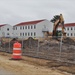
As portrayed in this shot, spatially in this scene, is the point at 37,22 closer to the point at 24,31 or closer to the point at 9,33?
the point at 24,31

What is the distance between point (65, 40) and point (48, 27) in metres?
72.9

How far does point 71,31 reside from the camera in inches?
4643

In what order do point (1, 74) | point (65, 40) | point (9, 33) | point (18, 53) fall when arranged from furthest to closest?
point (9, 33)
point (65, 40)
point (18, 53)
point (1, 74)

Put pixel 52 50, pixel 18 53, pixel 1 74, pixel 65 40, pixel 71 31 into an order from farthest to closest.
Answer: pixel 71 31 → pixel 65 40 → pixel 52 50 → pixel 18 53 → pixel 1 74

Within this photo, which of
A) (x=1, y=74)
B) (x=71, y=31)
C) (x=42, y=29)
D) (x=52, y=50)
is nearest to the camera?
(x=1, y=74)

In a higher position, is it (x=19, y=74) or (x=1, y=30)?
(x=1, y=30)

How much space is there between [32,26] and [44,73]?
97151mm

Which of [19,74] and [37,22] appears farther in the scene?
[37,22]

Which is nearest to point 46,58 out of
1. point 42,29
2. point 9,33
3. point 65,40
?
point 65,40

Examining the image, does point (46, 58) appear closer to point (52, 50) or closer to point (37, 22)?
point (52, 50)

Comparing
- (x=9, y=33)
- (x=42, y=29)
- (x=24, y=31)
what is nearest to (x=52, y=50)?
(x=42, y=29)

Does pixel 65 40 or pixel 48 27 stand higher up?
pixel 48 27

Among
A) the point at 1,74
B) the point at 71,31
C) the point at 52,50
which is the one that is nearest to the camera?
the point at 1,74

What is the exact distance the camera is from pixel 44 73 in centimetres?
1486
